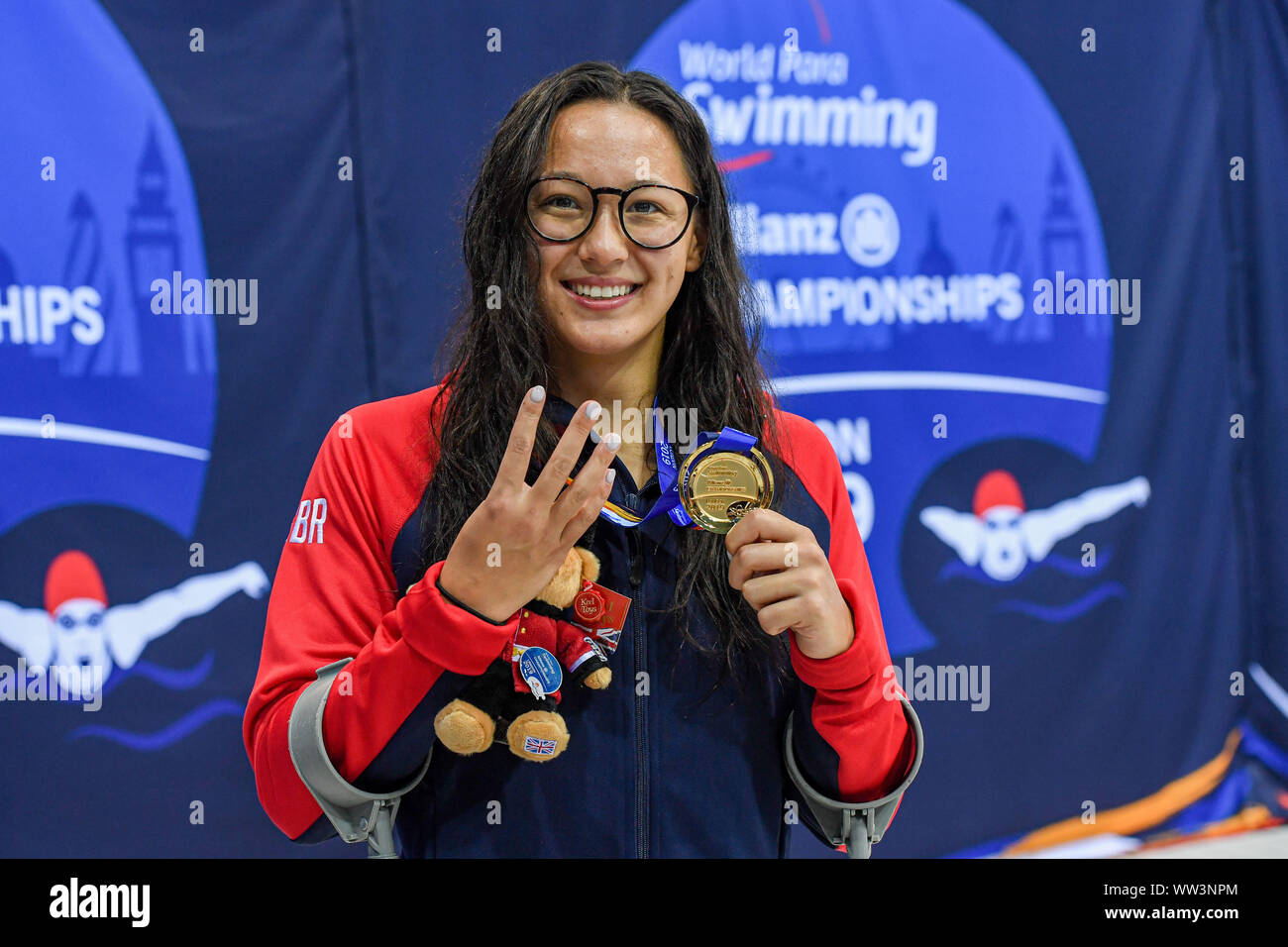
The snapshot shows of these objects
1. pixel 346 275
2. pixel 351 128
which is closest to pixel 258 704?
pixel 346 275

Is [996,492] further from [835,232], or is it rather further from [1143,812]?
[1143,812]

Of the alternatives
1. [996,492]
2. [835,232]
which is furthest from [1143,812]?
[835,232]

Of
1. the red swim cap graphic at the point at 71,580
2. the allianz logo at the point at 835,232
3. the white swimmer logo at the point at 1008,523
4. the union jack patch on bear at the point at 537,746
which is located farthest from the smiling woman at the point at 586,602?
the white swimmer logo at the point at 1008,523

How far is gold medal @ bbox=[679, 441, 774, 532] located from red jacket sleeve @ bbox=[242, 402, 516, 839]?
312mm

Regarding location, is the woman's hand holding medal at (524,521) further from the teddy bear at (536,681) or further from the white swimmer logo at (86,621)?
the white swimmer logo at (86,621)

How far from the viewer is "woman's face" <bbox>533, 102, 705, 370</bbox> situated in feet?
4.91

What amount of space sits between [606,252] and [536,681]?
600 millimetres

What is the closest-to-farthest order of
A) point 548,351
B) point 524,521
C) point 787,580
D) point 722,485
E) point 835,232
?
point 524,521
point 787,580
point 722,485
point 548,351
point 835,232

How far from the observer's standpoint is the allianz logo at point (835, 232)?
348 centimetres

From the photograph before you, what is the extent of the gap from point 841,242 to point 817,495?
2060 mm

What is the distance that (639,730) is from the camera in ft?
4.84

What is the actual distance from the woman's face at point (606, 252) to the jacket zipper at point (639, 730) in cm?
32

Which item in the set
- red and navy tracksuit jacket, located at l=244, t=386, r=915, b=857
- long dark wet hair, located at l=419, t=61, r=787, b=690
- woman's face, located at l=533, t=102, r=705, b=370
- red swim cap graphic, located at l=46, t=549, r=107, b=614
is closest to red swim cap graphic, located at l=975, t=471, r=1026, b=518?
long dark wet hair, located at l=419, t=61, r=787, b=690
